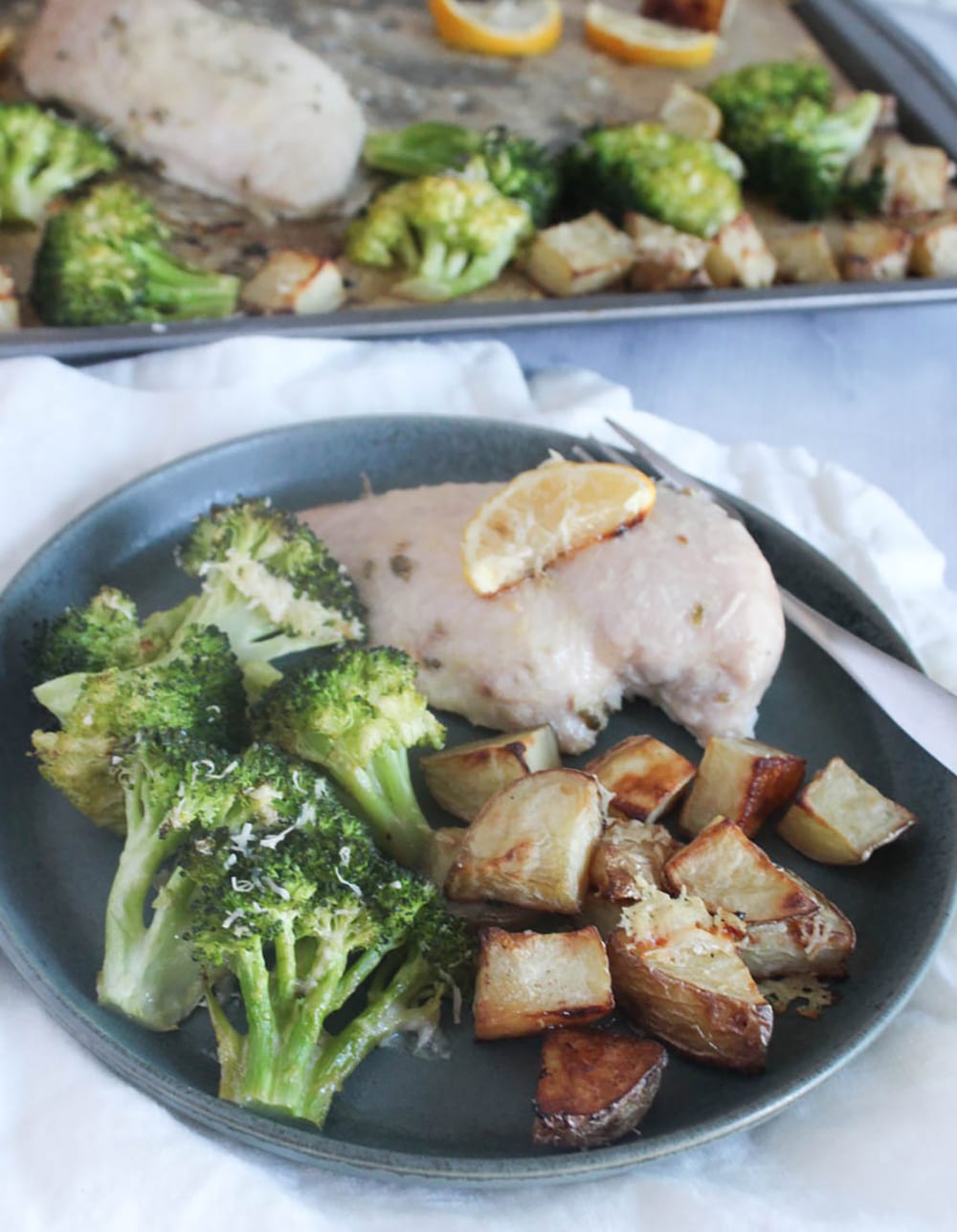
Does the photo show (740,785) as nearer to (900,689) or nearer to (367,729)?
(900,689)

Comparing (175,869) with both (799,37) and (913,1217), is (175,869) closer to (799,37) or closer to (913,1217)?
(913,1217)

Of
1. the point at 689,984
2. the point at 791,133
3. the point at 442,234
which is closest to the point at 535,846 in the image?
the point at 689,984

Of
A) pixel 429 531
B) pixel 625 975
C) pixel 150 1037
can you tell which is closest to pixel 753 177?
pixel 429 531

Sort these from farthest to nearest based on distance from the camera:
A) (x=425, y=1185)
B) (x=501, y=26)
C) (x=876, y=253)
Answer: (x=501, y=26) < (x=876, y=253) < (x=425, y=1185)

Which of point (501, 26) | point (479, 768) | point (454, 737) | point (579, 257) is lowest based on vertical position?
point (454, 737)

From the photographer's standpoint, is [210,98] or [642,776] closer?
[642,776]

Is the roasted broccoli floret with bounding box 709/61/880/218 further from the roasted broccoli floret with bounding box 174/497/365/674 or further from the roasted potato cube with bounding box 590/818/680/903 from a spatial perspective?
the roasted potato cube with bounding box 590/818/680/903

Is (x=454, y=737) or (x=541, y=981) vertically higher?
(x=541, y=981)
